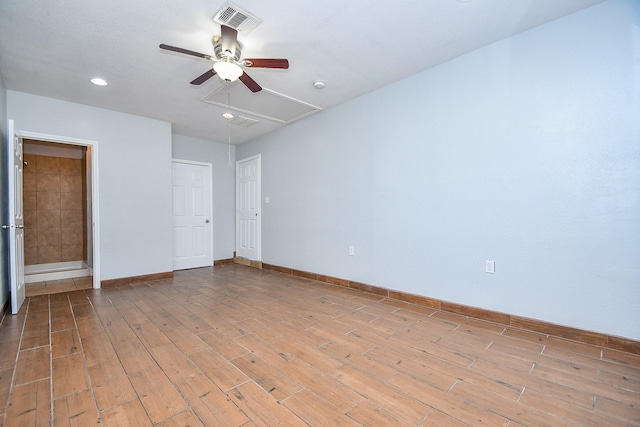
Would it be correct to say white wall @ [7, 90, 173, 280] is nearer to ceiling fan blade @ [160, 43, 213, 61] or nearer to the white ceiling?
the white ceiling

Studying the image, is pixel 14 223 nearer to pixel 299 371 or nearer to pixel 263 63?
pixel 263 63

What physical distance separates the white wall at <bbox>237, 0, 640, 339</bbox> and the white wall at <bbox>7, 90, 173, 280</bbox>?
305 centimetres

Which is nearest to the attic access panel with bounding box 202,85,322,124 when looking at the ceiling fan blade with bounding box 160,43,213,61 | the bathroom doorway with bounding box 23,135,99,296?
the ceiling fan blade with bounding box 160,43,213,61

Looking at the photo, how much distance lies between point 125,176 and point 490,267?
16.5 feet

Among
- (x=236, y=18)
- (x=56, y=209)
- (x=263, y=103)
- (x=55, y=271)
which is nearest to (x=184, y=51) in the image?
(x=236, y=18)

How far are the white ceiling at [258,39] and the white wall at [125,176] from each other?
1.16ft

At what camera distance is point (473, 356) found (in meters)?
2.03

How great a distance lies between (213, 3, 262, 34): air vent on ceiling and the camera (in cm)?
208

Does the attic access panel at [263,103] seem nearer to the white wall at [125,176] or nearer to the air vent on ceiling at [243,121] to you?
the air vent on ceiling at [243,121]

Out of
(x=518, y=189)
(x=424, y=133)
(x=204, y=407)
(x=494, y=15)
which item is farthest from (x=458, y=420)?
(x=494, y=15)

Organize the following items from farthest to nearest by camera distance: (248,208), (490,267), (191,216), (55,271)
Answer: (248,208)
(191,216)
(55,271)
(490,267)

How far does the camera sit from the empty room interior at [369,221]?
5.44ft

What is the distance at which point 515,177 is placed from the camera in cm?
251

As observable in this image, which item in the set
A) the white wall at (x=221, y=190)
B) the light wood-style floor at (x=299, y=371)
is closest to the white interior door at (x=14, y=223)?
the light wood-style floor at (x=299, y=371)
